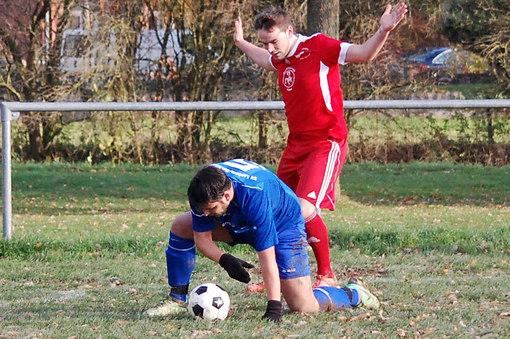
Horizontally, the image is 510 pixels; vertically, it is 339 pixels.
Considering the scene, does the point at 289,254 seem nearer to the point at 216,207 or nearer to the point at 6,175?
the point at 216,207

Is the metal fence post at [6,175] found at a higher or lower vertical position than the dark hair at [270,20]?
lower

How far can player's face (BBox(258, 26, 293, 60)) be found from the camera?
602 centimetres

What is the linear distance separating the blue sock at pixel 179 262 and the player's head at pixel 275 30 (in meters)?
1.64

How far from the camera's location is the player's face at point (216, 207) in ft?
15.1

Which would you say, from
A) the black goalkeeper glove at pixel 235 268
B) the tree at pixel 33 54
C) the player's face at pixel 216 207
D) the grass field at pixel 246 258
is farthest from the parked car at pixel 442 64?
the player's face at pixel 216 207

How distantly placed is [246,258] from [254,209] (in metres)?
2.85

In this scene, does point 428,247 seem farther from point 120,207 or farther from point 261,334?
point 120,207

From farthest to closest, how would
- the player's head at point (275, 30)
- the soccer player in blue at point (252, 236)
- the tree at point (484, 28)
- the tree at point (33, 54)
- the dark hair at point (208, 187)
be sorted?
the tree at point (33, 54), the tree at point (484, 28), the player's head at point (275, 30), the soccer player in blue at point (252, 236), the dark hair at point (208, 187)

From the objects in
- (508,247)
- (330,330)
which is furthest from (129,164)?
(330,330)

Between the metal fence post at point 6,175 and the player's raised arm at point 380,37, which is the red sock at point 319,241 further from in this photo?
the metal fence post at point 6,175

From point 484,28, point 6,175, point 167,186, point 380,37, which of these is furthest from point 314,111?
point 484,28

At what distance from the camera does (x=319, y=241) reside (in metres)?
6.13

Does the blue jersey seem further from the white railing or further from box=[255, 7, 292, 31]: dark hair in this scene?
the white railing

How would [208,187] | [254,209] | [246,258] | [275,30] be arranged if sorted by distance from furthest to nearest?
[246,258] < [275,30] < [254,209] < [208,187]
